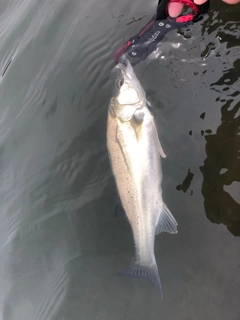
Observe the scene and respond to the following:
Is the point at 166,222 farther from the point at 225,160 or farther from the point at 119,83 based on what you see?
the point at 119,83

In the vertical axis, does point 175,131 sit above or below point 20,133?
below

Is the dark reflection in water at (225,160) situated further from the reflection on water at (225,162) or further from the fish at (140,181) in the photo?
the fish at (140,181)

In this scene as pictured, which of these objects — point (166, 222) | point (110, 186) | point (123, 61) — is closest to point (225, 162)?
point (166, 222)

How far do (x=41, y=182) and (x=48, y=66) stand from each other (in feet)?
5.06

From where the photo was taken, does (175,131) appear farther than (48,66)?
No

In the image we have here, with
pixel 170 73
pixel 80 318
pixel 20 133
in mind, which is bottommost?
pixel 80 318

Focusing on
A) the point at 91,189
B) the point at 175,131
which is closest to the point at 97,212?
the point at 91,189

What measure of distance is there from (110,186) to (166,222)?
0.96 m

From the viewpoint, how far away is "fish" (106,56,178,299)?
2885 millimetres

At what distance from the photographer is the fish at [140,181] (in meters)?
2.88

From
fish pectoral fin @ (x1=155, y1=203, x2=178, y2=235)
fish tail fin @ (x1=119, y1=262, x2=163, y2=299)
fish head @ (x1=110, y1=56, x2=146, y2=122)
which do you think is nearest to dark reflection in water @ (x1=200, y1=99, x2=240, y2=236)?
fish pectoral fin @ (x1=155, y1=203, x2=178, y2=235)

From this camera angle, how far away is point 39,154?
12.9 ft

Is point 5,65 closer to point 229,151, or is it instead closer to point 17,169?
point 17,169

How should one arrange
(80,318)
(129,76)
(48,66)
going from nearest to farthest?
(129,76) < (80,318) < (48,66)
